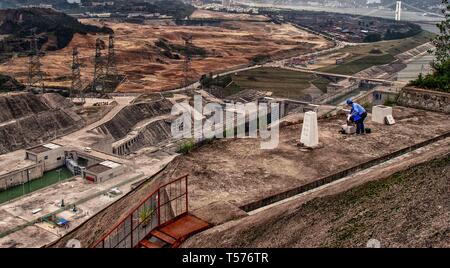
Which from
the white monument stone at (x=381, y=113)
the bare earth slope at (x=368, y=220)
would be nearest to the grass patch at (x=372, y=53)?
the white monument stone at (x=381, y=113)

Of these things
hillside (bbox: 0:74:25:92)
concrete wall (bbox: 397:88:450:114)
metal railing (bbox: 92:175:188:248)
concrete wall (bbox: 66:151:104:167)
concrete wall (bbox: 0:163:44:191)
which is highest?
concrete wall (bbox: 397:88:450:114)

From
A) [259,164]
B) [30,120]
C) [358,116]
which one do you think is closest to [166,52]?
[30,120]

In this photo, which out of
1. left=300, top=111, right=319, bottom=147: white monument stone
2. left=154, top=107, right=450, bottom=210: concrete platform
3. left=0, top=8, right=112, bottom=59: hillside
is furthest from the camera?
left=0, top=8, right=112, bottom=59: hillside

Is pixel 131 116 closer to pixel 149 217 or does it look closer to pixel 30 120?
pixel 30 120

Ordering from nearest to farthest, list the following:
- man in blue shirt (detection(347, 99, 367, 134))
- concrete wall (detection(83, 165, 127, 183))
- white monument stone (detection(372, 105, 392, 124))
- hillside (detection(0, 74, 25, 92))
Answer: man in blue shirt (detection(347, 99, 367, 134)), white monument stone (detection(372, 105, 392, 124)), concrete wall (detection(83, 165, 127, 183)), hillside (detection(0, 74, 25, 92))

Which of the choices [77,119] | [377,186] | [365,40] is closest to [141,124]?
[77,119]

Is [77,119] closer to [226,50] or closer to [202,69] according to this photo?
[202,69]

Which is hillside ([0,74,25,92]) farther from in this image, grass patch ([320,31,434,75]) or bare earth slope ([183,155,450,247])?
bare earth slope ([183,155,450,247])

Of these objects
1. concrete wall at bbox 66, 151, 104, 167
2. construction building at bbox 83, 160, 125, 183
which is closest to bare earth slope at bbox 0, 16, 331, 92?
concrete wall at bbox 66, 151, 104, 167
